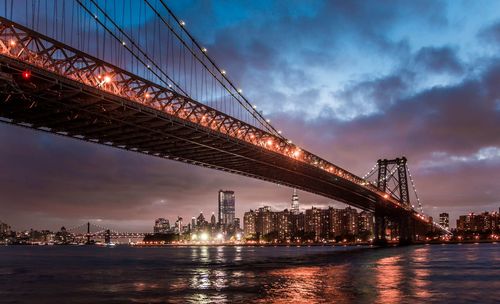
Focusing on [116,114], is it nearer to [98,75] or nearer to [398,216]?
[98,75]

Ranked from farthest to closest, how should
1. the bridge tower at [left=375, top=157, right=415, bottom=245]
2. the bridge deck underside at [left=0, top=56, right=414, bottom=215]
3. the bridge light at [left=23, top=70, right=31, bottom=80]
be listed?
the bridge tower at [left=375, top=157, right=415, bottom=245] → the bridge deck underside at [left=0, top=56, right=414, bottom=215] → the bridge light at [left=23, top=70, right=31, bottom=80]

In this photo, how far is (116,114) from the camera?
47094mm

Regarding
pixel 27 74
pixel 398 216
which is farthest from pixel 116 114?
pixel 398 216

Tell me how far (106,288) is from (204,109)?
85.9 ft

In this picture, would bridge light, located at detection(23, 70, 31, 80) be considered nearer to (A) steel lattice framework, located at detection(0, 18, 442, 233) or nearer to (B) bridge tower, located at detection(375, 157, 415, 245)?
(A) steel lattice framework, located at detection(0, 18, 442, 233)

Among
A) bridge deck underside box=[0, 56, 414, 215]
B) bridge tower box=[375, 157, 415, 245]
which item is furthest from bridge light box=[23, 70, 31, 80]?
bridge tower box=[375, 157, 415, 245]

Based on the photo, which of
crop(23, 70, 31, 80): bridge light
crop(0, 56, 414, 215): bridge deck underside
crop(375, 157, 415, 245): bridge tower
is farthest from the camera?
crop(375, 157, 415, 245): bridge tower

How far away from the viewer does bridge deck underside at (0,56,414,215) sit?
129 feet

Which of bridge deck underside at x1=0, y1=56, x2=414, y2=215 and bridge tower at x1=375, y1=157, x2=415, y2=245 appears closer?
bridge deck underside at x1=0, y1=56, x2=414, y2=215

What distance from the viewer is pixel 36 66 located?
3684cm

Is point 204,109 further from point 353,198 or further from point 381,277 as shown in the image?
point 353,198

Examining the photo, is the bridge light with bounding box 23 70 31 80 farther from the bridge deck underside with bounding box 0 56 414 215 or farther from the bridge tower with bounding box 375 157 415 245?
the bridge tower with bounding box 375 157 415 245

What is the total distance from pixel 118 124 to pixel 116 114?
9.42ft

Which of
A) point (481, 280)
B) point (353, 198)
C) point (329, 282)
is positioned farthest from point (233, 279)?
point (353, 198)
